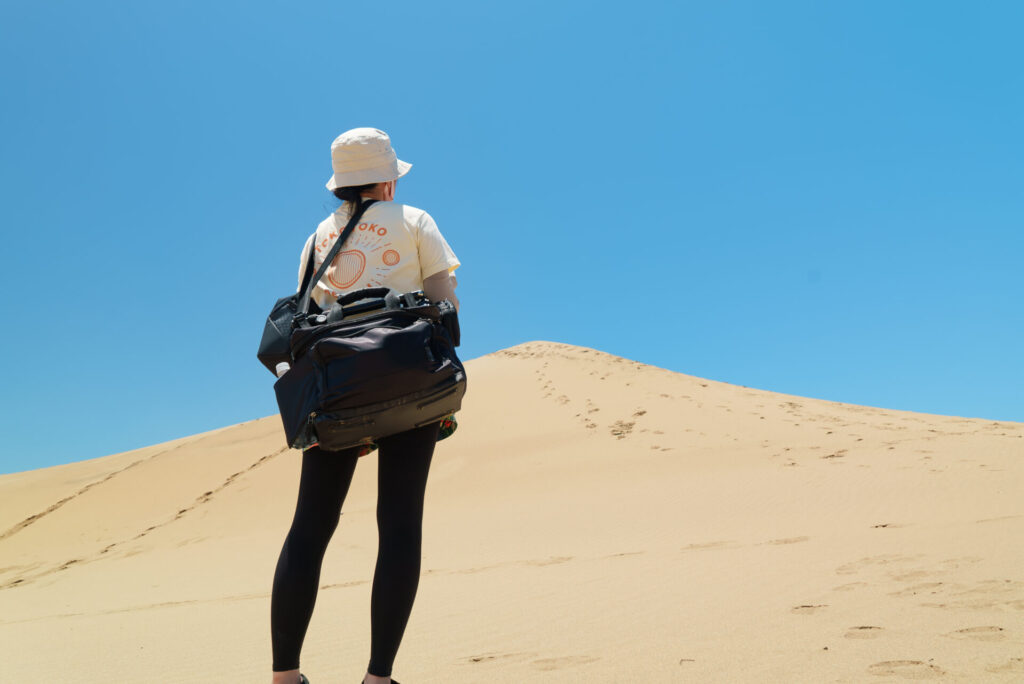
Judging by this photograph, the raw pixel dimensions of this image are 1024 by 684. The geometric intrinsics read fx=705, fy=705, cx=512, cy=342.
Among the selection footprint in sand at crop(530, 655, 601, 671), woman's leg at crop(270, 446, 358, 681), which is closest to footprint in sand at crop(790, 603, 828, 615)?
footprint in sand at crop(530, 655, 601, 671)

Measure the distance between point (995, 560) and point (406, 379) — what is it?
12.6ft

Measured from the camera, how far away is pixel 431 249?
2148 millimetres

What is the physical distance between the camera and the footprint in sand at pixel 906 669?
2197 millimetres

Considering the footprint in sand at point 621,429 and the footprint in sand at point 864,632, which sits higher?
the footprint in sand at point 621,429

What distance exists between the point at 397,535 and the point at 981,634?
2.20 m

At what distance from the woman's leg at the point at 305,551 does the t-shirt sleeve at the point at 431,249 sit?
602 mm

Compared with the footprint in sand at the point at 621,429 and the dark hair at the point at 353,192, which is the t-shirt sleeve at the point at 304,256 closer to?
the dark hair at the point at 353,192

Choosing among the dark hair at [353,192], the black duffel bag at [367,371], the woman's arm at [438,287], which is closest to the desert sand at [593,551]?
the black duffel bag at [367,371]

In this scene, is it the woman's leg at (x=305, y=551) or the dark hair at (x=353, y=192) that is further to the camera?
the dark hair at (x=353, y=192)

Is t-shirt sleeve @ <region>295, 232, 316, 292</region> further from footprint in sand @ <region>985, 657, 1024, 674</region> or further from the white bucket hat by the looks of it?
footprint in sand @ <region>985, 657, 1024, 674</region>

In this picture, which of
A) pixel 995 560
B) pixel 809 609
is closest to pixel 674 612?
pixel 809 609

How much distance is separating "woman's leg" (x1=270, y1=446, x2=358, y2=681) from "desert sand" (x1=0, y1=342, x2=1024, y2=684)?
87 cm

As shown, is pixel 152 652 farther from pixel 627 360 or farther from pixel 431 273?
pixel 627 360

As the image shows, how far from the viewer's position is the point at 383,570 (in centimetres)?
193
